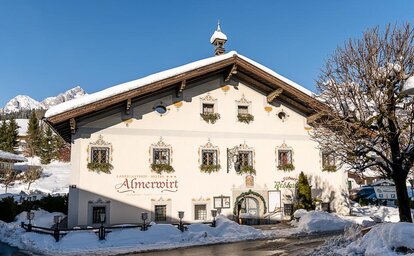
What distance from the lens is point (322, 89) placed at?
610 inches

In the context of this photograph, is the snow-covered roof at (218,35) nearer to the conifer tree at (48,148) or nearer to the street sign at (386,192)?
the street sign at (386,192)

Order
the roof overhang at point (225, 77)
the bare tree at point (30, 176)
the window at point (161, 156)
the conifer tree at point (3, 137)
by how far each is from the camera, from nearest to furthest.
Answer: the roof overhang at point (225, 77) < the window at point (161, 156) < the bare tree at point (30, 176) < the conifer tree at point (3, 137)

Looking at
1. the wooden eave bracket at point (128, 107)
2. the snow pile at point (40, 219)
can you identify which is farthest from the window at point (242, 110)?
the snow pile at point (40, 219)

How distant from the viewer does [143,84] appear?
18.0 meters

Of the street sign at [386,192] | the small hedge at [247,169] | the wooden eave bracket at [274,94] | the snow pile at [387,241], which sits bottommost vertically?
the snow pile at [387,241]

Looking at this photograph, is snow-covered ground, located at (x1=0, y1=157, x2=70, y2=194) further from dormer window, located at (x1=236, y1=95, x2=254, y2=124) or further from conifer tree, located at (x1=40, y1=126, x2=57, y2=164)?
dormer window, located at (x1=236, y1=95, x2=254, y2=124)

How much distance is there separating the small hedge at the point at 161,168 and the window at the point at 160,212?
70.3 inches

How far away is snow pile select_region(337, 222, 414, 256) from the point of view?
805cm

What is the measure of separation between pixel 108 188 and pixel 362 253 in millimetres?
12382

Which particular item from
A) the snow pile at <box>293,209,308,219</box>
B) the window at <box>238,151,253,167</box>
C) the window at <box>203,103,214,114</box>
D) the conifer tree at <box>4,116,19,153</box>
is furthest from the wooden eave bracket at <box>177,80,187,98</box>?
the conifer tree at <box>4,116,19,153</box>

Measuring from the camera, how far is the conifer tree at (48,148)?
68.6 meters

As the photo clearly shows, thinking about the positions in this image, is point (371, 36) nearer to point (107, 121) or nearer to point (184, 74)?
point (184, 74)

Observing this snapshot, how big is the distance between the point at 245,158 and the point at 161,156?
4.86m

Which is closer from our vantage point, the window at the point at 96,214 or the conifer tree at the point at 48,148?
the window at the point at 96,214
